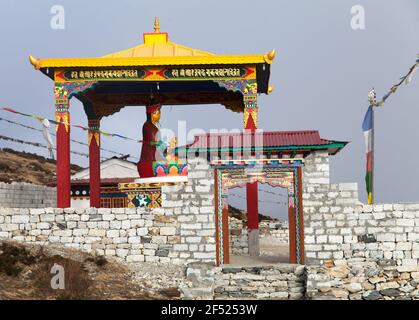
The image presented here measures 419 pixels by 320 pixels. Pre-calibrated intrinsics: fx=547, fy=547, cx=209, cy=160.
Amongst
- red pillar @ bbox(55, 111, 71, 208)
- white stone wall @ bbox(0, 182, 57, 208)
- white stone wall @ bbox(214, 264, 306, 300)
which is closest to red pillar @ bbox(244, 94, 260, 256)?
white stone wall @ bbox(214, 264, 306, 300)

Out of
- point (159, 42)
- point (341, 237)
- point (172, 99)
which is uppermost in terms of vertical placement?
point (159, 42)

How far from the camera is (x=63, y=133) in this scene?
64.5 ft

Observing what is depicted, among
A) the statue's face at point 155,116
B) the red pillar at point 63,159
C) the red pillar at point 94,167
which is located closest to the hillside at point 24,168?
the red pillar at point 94,167

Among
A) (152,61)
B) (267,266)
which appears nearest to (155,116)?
(152,61)

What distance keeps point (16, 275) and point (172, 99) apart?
12.6m

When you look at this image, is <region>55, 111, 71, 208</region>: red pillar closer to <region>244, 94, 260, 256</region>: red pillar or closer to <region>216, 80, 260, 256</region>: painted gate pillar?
<region>216, 80, 260, 256</region>: painted gate pillar

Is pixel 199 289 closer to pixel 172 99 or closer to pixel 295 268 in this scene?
pixel 295 268

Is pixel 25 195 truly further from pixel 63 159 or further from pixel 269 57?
pixel 269 57

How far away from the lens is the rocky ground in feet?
45.2

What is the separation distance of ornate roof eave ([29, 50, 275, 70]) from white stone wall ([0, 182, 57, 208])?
5622mm

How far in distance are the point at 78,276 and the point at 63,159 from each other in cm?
615

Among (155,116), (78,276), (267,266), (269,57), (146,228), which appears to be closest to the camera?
(78,276)

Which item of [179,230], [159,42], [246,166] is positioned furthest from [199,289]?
[159,42]

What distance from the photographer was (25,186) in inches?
944
